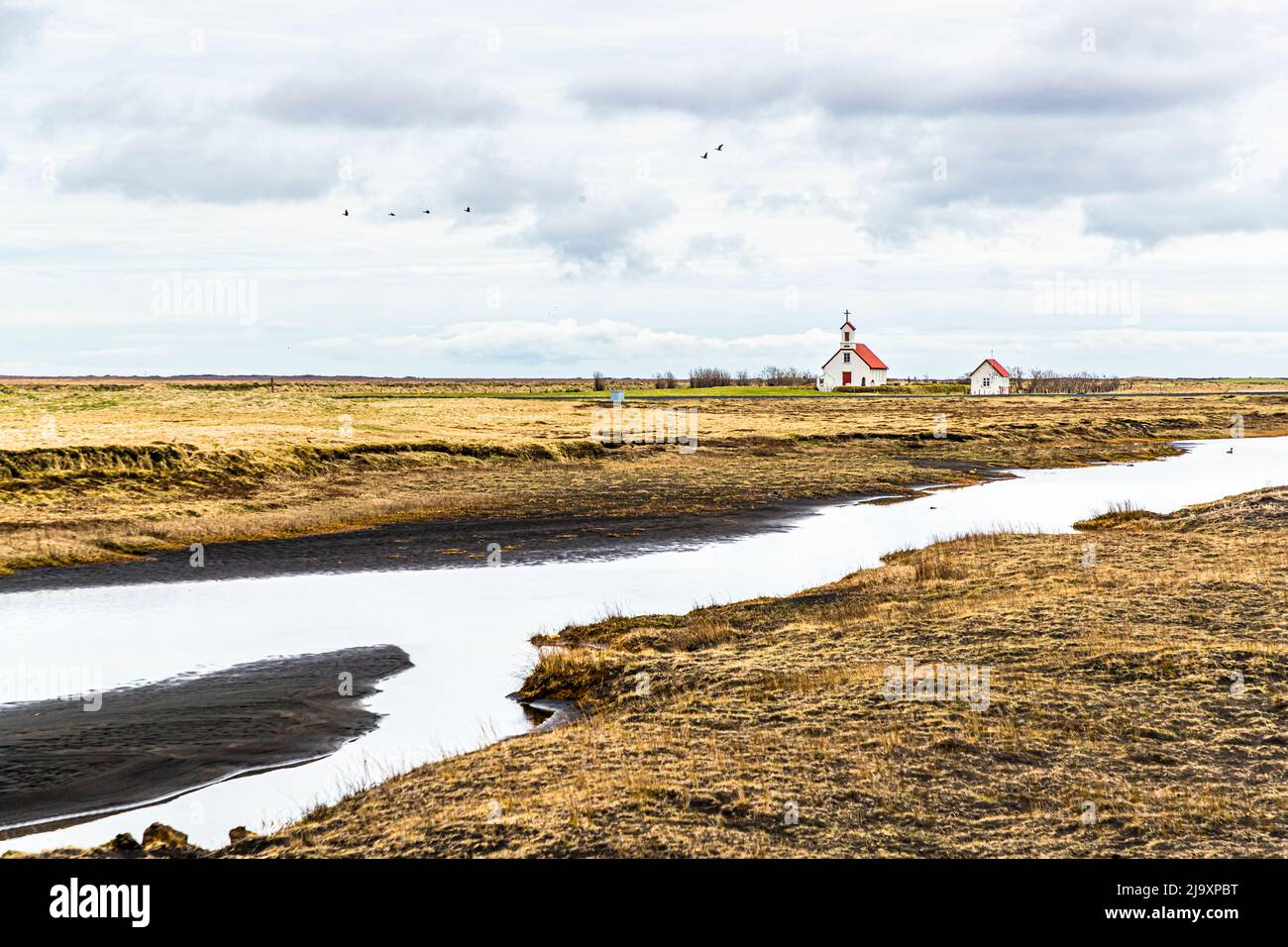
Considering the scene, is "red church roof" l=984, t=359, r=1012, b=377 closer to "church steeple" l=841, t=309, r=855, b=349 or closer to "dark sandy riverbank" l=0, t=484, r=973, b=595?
"church steeple" l=841, t=309, r=855, b=349

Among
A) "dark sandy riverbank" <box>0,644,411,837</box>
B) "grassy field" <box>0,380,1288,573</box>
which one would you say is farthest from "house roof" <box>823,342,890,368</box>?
"dark sandy riverbank" <box>0,644,411,837</box>

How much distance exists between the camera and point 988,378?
14338 cm

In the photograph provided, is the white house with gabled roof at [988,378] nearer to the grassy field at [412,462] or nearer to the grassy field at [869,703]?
the grassy field at [412,462]

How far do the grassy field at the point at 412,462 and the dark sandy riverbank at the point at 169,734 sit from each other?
Result: 15.3 meters

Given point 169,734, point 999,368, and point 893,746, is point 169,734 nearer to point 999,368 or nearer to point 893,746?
point 893,746

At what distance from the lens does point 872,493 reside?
164 feet

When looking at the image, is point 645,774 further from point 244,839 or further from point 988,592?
point 988,592

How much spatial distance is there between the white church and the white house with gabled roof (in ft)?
49.1

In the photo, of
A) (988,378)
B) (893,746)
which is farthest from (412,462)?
(988,378)

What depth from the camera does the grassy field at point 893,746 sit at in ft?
31.8

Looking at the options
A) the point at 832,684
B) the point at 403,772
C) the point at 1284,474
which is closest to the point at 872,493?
the point at 1284,474

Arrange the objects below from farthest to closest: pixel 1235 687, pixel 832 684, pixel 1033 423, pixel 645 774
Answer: pixel 1033 423 → pixel 832 684 → pixel 1235 687 → pixel 645 774

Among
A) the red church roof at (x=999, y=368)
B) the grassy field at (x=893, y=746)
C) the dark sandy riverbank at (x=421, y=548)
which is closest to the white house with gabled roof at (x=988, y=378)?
the red church roof at (x=999, y=368)

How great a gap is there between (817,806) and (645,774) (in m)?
2.13
